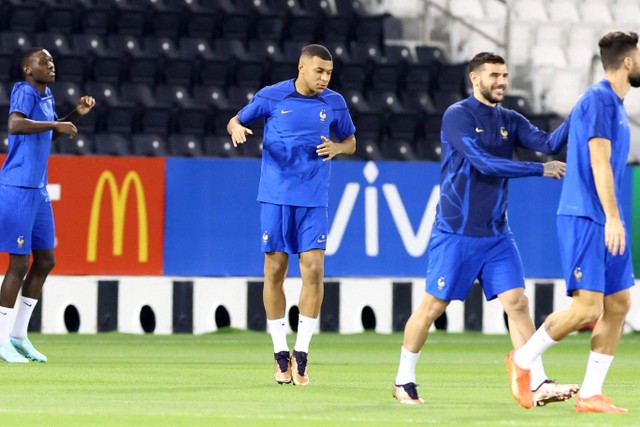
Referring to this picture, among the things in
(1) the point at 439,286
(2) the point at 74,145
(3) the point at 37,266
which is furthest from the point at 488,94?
(2) the point at 74,145

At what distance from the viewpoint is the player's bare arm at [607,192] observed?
28.0ft

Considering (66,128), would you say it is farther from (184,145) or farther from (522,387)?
(184,145)

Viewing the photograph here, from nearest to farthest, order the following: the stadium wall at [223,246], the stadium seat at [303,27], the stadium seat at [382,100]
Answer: the stadium wall at [223,246]
the stadium seat at [382,100]
the stadium seat at [303,27]

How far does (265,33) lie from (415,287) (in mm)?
5299

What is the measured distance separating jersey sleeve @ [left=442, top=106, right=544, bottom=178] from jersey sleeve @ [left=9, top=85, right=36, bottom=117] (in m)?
4.32

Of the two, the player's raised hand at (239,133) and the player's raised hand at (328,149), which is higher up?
the player's raised hand at (239,133)

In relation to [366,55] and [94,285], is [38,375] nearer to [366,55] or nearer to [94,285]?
[94,285]

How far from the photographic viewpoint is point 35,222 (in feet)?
42.1

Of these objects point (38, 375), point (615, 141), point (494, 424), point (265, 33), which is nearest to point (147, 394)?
point (38, 375)

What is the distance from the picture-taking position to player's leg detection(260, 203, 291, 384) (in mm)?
11070

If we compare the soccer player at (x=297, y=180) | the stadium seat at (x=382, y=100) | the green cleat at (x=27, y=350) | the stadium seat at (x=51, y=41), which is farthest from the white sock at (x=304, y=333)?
the stadium seat at (x=382, y=100)

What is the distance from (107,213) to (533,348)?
845 cm

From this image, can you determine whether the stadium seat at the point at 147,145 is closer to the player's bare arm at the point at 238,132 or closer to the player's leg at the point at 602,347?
the player's bare arm at the point at 238,132

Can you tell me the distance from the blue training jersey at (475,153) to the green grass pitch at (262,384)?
1.07m
